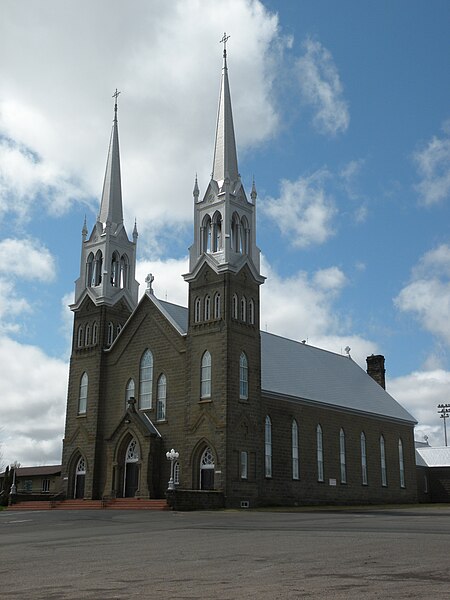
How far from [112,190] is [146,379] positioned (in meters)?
17.0

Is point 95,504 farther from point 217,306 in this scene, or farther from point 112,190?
point 112,190

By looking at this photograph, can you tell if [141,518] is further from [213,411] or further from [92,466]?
[92,466]

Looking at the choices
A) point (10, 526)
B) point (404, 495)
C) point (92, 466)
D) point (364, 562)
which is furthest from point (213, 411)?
point (364, 562)

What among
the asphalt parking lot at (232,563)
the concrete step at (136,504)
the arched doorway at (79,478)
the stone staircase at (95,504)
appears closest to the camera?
the asphalt parking lot at (232,563)

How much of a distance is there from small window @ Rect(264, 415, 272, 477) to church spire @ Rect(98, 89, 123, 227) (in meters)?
21.0

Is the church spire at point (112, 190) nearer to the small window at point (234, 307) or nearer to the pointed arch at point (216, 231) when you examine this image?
the pointed arch at point (216, 231)

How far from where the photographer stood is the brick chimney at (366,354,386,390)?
74.8 m

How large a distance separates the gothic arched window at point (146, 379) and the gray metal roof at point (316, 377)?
3.56 meters

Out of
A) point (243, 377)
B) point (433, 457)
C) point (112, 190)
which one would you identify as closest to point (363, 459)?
point (243, 377)

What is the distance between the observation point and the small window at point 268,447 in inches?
1970

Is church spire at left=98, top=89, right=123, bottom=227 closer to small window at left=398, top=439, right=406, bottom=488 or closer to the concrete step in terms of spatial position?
the concrete step

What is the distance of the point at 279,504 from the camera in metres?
50.2

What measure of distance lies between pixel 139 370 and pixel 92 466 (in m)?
7.72

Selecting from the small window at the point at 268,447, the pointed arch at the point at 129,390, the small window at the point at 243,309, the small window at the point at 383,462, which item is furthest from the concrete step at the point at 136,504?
the small window at the point at 383,462
